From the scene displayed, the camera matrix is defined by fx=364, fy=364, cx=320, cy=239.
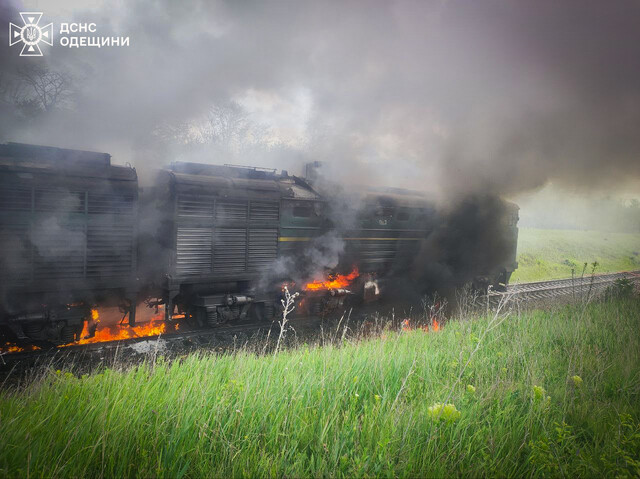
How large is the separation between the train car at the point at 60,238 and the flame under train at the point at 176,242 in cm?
2

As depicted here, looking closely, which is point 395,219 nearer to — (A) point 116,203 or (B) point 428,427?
(A) point 116,203

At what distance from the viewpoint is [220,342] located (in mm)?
7754

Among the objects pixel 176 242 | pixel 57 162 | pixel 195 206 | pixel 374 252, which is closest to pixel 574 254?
pixel 374 252

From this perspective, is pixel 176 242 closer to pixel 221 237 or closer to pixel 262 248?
pixel 221 237

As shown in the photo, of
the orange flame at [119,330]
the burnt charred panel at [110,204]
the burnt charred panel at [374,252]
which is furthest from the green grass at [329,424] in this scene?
the burnt charred panel at [374,252]

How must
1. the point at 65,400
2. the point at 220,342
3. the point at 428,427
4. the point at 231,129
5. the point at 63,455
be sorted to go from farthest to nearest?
the point at 231,129 < the point at 220,342 < the point at 65,400 < the point at 428,427 < the point at 63,455

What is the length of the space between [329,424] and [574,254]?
24.9m

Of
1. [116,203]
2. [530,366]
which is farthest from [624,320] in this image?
[116,203]

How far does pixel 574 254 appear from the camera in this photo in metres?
22.2

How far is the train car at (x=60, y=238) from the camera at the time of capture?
6.24m

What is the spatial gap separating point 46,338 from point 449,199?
11632mm

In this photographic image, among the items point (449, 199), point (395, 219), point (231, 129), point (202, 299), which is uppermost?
point (231, 129)

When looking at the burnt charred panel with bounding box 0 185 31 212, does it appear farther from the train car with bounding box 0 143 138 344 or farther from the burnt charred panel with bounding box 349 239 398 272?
the burnt charred panel with bounding box 349 239 398 272

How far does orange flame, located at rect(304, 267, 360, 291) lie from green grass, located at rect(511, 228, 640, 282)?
10.9m
